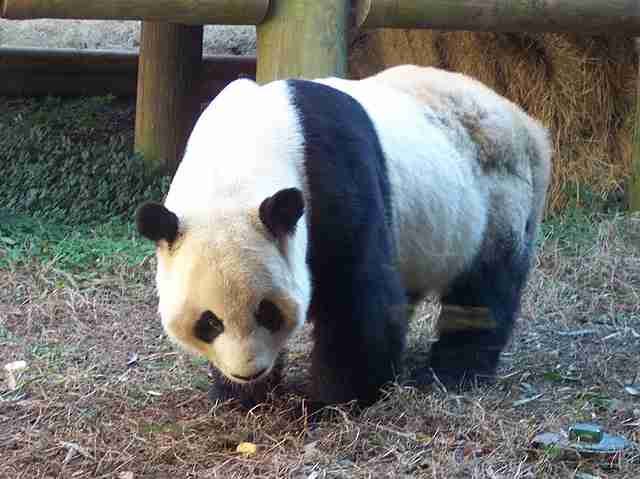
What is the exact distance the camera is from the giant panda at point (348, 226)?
322 centimetres

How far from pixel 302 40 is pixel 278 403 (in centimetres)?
193

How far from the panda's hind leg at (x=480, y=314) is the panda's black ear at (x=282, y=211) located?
1505 mm

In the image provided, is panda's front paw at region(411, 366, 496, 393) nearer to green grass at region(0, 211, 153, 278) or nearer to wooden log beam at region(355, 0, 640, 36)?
green grass at region(0, 211, 153, 278)

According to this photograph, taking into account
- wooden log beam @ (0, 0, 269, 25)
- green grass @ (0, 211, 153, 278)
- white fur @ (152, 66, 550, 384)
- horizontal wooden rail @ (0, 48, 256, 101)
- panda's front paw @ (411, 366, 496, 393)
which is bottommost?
green grass @ (0, 211, 153, 278)

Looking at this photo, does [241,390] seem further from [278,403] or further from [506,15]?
[506,15]

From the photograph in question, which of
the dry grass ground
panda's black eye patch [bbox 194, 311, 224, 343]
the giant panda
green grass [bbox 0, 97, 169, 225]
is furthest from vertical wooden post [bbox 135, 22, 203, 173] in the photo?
panda's black eye patch [bbox 194, 311, 224, 343]

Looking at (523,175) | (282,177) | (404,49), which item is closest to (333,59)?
(523,175)

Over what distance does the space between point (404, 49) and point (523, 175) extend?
12.1ft

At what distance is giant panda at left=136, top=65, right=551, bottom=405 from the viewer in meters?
3.22

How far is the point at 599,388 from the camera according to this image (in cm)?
408

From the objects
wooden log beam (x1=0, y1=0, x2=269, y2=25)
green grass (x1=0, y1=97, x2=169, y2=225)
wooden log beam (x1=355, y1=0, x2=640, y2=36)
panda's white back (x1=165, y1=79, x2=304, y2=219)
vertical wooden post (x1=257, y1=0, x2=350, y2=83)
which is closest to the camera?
panda's white back (x1=165, y1=79, x2=304, y2=219)

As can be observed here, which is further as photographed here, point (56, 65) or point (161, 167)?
point (56, 65)

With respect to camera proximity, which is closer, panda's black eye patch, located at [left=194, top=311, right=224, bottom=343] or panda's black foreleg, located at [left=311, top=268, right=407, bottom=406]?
panda's black eye patch, located at [left=194, top=311, right=224, bottom=343]

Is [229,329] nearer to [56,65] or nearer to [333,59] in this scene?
[333,59]
